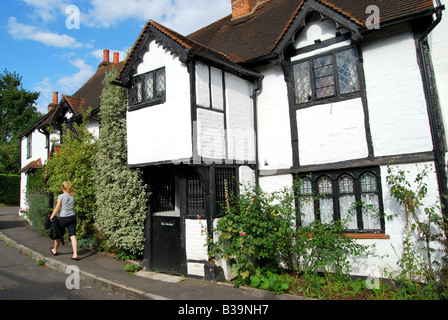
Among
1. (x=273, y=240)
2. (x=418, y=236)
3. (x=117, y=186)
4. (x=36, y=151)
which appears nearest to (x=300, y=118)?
(x=273, y=240)

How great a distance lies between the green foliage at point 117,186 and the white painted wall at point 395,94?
6128 mm

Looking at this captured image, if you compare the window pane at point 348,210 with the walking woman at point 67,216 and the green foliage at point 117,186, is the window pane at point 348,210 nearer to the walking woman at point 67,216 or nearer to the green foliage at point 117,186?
the green foliage at point 117,186

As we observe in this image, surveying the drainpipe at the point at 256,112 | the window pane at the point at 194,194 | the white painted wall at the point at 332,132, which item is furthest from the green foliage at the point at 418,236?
the window pane at the point at 194,194

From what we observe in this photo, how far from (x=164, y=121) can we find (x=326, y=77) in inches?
164

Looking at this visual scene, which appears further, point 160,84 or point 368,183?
point 160,84

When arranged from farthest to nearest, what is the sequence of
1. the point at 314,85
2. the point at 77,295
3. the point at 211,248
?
the point at 314,85 < the point at 211,248 < the point at 77,295

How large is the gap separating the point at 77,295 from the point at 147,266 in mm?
2149

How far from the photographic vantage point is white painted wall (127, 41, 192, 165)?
21.7 feet

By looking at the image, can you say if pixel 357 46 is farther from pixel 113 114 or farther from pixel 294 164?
pixel 113 114

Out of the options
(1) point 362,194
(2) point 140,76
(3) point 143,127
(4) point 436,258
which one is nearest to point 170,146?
(3) point 143,127

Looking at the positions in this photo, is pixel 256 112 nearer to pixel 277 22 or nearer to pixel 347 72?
pixel 347 72

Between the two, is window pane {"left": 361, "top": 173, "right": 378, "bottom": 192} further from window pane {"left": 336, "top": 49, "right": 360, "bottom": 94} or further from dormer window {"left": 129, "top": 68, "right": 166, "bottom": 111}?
dormer window {"left": 129, "top": 68, "right": 166, "bottom": 111}

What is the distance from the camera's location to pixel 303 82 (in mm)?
7574
